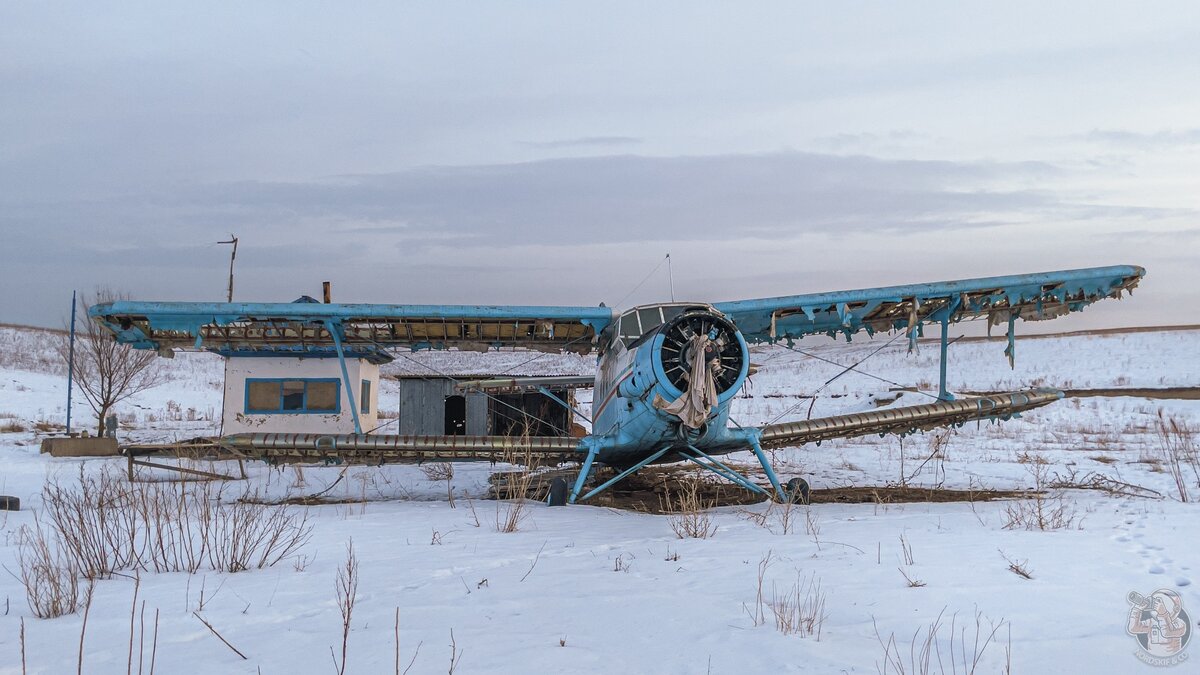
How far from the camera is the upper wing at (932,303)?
11.4 metres

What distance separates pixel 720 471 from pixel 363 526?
194 inches

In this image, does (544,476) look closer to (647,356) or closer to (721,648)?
(647,356)

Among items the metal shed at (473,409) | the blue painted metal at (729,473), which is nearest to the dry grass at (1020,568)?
the blue painted metal at (729,473)

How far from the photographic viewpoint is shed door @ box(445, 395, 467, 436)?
86.5 feet

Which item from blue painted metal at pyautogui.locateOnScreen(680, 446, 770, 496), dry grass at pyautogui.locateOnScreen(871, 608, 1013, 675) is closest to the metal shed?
blue painted metal at pyautogui.locateOnScreen(680, 446, 770, 496)

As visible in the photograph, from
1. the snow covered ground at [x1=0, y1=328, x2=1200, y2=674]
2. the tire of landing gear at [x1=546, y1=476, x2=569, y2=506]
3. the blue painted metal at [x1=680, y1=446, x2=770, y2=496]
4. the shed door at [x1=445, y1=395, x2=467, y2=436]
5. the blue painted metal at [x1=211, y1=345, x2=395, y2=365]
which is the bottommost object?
the shed door at [x1=445, y1=395, x2=467, y2=436]

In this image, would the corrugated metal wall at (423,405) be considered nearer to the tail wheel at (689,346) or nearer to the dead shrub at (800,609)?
the tail wheel at (689,346)

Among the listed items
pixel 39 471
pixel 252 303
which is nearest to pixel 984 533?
pixel 252 303

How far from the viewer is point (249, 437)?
11000 millimetres

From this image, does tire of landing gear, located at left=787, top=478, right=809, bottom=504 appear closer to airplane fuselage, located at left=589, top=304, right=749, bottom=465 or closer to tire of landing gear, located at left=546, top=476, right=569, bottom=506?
airplane fuselage, located at left=589, top=304, right=749, bottom=465

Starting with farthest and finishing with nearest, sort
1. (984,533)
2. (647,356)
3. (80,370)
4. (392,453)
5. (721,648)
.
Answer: (80,370) → (392,453) → (647,356) → (984,533) → (721,648)

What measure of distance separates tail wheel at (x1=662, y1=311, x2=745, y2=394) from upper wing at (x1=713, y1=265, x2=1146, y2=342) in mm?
2852

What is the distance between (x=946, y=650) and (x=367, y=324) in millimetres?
11664

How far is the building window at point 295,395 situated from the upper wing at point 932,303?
495 inches
